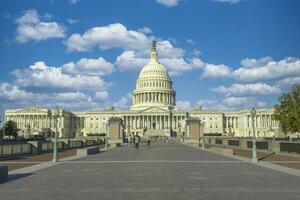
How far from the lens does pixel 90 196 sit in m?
14.7

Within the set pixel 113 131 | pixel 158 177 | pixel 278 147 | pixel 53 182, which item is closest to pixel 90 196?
pixel 53 182

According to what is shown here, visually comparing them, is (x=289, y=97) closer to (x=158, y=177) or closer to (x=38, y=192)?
(x=158, y=177)

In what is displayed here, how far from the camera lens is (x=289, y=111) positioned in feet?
268

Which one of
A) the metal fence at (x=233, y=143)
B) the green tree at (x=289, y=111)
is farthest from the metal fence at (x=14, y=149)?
the green tree at (x=289, y=111)

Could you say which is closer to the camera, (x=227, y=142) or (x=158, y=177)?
(x=158, y=177)

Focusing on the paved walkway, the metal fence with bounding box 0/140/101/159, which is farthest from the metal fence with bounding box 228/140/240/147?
the paved walkway

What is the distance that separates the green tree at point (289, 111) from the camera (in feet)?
262

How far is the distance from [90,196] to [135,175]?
281 inches

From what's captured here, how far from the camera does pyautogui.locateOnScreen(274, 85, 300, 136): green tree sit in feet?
262

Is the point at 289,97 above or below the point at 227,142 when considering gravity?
above

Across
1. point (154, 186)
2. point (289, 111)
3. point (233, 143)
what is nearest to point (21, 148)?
point (154, 186)

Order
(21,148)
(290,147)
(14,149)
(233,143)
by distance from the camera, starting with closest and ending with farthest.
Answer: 1. (14,149)
2. (21,148)
3. (290,147)
4. (233,143)

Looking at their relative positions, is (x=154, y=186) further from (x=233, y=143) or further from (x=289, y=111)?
(x=289, y=111)

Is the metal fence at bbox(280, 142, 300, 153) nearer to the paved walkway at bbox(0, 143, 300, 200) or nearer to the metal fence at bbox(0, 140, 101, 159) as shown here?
the paved walkway at bbox(0, 143, 300, 200)
